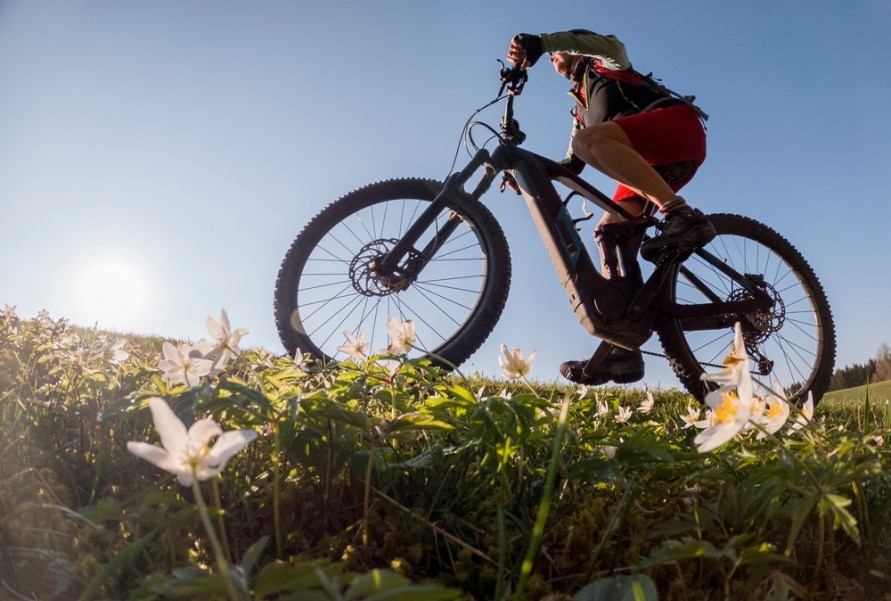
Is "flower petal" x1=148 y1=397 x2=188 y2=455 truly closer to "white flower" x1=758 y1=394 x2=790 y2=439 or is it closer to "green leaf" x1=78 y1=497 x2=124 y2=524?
"green leaf" x1=78 y1=497 x2=124 y2=524

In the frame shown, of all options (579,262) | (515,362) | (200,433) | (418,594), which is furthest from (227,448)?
(579,262)

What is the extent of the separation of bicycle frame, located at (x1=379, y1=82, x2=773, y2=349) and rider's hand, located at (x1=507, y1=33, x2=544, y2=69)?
288mm

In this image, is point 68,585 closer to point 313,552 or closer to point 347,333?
point 313,552

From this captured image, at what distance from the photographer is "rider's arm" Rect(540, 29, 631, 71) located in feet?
10.1

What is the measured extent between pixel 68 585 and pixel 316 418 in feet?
1.35

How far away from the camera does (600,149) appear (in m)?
2.97

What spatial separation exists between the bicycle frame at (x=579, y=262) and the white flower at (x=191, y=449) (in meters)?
2.61

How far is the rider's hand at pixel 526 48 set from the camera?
3188mm

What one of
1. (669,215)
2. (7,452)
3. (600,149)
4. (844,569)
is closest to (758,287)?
(669,215)

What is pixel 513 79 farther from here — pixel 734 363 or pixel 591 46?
pixel 734 363

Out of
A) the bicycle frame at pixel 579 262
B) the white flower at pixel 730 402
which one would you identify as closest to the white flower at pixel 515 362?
the white flower at pixel 730 402

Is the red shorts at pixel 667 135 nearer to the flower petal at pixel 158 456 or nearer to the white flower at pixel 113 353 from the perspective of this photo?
the white flower at pixel 113 353

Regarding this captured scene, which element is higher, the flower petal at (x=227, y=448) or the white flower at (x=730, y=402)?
the flower petal at (x=227, y=448)

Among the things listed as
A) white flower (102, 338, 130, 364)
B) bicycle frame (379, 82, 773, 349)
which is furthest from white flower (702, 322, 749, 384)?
bicycle frame (379, 82, 773, 349)
